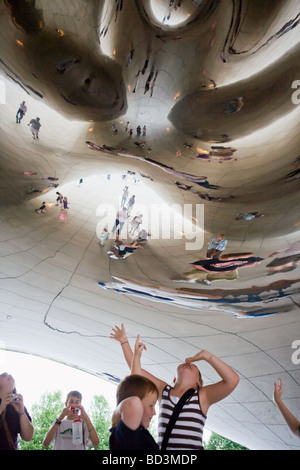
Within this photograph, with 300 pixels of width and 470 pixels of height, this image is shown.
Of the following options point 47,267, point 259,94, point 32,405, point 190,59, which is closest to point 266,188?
point 259,94

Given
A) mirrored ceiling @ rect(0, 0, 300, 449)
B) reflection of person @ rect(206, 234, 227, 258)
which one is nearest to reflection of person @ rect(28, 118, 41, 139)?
mirrored ceiling @ rect(0, 0, 300, 449)

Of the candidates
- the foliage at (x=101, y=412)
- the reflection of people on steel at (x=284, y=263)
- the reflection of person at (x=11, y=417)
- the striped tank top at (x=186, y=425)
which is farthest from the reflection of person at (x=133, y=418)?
the foliage at (x=101, y=412)

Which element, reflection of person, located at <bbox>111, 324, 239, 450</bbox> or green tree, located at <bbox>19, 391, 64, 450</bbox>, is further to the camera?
green tree, located at <bbox>19, 391, 64, 450</bbox>

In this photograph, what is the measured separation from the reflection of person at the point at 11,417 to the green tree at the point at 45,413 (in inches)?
416

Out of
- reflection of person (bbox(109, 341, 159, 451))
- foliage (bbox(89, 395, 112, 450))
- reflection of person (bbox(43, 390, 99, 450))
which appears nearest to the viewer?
reflection of person (bbox(109, 341, 159, 451))

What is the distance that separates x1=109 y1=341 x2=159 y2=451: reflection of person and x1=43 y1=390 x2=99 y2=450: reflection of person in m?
0.54

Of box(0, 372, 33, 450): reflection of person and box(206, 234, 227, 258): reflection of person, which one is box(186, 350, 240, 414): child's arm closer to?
box(206, 234, 227, 258): reflection of person

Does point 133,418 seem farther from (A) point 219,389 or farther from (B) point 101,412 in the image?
(B) point 101,412

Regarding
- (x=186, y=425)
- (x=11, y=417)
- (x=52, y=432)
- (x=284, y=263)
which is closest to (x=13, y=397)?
(x=11, y=417)

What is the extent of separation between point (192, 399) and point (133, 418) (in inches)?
12.6

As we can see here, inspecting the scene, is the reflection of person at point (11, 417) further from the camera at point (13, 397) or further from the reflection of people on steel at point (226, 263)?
the reflection of people on steel at point (226, 263)

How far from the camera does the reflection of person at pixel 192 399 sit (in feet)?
3.55

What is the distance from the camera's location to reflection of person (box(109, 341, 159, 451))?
87 centimetres

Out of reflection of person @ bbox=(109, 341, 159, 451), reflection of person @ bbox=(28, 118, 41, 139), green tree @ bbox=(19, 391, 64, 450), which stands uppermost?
green tree @ bbox=(19, 391, 64, 450)
